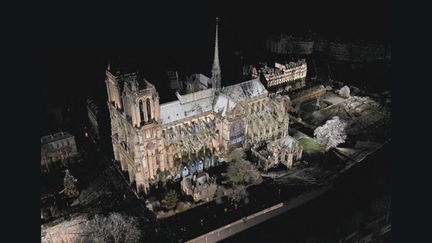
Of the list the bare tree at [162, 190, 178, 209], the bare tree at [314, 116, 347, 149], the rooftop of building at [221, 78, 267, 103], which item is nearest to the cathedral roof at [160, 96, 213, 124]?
the rooftop of building at [221, 78, 267, 103]

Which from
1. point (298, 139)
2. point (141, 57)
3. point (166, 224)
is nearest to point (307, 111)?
point (298, 139)

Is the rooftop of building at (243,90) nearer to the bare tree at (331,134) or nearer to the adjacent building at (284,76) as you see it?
the bare tree at (331,134)

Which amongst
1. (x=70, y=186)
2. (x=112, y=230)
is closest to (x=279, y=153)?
(x=112, y=230)

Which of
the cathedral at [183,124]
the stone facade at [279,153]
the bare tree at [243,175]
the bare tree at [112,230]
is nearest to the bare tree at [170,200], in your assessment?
the bare tree at [112,230]

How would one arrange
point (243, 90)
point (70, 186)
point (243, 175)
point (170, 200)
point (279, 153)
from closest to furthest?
1. point (170, 200)
2. point (70, 186)
3. point (243, 175)
4. point (279, 153)
5. point (243, 90)

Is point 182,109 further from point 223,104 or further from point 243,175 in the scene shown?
point 243,175

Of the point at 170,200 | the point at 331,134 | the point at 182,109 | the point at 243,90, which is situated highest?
the point at 243,90

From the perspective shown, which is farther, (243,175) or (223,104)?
(223,104)

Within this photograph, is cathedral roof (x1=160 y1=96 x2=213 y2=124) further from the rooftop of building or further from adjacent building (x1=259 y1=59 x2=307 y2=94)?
adjacent building (x1=259 y1=59 x2=307 y2=94)
